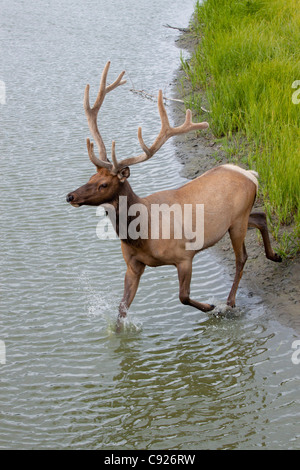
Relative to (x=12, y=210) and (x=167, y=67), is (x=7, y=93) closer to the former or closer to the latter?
(x=167, y=67)

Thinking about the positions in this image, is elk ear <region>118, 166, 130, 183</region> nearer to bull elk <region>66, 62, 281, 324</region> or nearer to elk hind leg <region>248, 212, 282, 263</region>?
bull elk <region>66, 62, 281, 324</region>

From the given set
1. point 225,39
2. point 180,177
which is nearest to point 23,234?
point 180,177

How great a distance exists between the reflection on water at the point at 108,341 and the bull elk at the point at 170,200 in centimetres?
34

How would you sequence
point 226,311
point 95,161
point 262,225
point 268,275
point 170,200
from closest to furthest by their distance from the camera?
point 95,161, point 170,200, point 226,311, point 262,225, point 268,275

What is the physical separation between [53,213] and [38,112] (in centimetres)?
335

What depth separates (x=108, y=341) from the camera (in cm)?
504

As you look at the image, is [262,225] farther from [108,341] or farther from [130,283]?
[108,341]

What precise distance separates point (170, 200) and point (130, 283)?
0.66 m

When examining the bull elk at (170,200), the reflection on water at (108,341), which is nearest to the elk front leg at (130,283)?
the bull elk at (170,200)

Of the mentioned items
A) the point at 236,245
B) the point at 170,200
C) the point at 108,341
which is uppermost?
the point at 170,200

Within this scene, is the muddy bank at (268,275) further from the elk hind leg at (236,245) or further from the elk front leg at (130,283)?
the elk front leg at (130,283)

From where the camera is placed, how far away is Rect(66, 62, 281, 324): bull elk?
4.72 metres

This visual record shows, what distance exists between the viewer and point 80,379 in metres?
4.58

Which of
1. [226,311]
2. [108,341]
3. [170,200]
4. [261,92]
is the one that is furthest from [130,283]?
[261,92]
